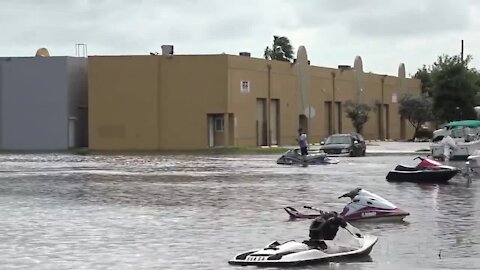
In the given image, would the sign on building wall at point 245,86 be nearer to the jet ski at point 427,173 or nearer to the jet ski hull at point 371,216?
the jet ski at point 427,173

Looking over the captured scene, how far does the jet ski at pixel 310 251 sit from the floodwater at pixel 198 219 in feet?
0.66

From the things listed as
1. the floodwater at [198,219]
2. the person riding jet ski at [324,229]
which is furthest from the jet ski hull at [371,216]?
the person riding jet ski at [324,229]

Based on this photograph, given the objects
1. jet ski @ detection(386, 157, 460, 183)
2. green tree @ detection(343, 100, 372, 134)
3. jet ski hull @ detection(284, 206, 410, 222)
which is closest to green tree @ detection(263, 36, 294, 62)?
green tree @ detection(343, 100, 372, 134)

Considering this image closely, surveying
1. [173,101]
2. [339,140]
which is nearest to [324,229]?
[339,140]

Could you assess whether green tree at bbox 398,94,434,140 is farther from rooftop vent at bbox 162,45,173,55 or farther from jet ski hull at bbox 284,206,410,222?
jet ski hull at bbox 284,206,410,222

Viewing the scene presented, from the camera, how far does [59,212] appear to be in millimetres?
22797

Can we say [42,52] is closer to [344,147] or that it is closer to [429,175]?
[344,147]

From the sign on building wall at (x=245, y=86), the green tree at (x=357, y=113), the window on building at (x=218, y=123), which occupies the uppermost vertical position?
the sign on building wall at (x=245, y=86)

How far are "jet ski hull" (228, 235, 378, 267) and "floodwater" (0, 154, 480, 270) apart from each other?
0.18 metres

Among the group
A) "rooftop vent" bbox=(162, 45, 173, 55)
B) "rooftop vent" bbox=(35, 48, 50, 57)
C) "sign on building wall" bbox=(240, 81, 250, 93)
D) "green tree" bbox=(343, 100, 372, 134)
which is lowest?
"green tree" bbox=(343, 100, 372, 134)

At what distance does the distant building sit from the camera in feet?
237

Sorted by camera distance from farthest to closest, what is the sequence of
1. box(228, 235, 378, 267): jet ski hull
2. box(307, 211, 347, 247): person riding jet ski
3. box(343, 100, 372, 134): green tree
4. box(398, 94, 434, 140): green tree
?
1. box(398, 94, 434, 140): green tree
2. box(343, 100, 372, 134): green tree
3. box(307, 211, 347, 247): person riding jet ski
4. box(228, 235, 378, 267): jet ski hull

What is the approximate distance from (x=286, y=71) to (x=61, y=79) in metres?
18.0

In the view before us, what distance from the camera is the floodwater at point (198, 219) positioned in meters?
15.4
